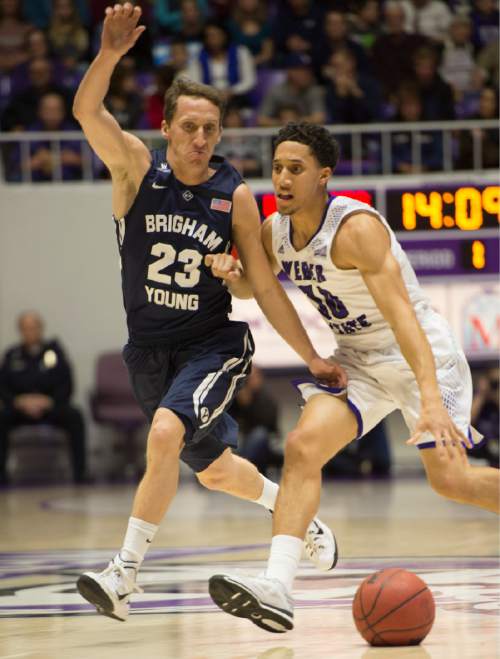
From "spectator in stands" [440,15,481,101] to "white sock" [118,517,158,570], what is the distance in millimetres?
10719

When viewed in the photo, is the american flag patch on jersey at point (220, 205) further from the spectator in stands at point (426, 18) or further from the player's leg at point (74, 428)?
the spectator in stands at point (426, 18)

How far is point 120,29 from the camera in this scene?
5.51 metres

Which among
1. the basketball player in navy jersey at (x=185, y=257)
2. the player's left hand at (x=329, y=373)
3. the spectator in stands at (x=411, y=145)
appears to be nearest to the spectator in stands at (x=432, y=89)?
the spectator in stands at (x=411, y=145)

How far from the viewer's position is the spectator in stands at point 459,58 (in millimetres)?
15281

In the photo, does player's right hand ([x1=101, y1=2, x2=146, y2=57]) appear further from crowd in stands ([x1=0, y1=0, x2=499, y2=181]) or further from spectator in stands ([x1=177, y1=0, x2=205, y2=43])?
spectator in stands ([x1=177, y1=0, x2=205, y2=43])

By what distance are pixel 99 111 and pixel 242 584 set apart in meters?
2.04

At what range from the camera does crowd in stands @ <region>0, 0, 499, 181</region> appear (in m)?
14.1

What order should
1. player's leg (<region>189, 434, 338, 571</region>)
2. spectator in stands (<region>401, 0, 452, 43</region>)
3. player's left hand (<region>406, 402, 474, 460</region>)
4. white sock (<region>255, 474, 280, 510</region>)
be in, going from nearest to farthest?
player's left hand (<region>406, 402, 474, 460</region>) < player's leg (<region>189, 434, 338, 571</region>) < white sock (<region>255, 474, 280, 510</region>) < spectator in stands (<region>401, 0, 452, 43</region>)

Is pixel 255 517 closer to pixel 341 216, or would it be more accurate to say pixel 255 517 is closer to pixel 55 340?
pixel 55 340

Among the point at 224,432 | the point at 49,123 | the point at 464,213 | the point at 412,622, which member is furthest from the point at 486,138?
the point at 412,622

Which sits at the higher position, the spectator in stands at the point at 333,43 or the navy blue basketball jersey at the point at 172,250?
the spectator in stands at the point at 333,43

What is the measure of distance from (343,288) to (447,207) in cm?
718

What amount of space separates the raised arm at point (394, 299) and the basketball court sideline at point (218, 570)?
81cm

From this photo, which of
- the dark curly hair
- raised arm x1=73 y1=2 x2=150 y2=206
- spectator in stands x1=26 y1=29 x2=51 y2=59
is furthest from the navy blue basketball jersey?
spectator in stands x1=26 y1=29 x2=51 y2=59
